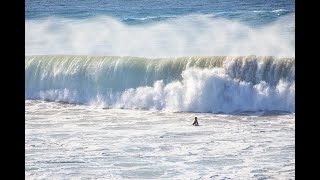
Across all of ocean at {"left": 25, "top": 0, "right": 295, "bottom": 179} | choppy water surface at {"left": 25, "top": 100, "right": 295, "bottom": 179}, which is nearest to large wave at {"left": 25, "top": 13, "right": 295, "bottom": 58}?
ocean at {"left": 25, "top": 0, "right": 295, "bottom": 179}

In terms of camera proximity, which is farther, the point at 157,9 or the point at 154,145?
the point at 157,9

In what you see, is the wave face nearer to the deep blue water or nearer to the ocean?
the ocean

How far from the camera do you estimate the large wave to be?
437 cm

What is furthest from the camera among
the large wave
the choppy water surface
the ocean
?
the large wave

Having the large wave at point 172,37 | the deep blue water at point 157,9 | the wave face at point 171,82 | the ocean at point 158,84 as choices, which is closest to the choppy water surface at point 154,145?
the ocean at point 158,84

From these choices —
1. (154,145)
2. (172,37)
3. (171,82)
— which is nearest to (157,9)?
(172,37)

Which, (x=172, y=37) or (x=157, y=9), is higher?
(x=157, y=9)

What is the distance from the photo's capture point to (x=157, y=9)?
4512 millimetres

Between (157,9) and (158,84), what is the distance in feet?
2.02

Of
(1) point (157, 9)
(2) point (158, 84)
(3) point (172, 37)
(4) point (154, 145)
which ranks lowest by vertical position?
(4) point (154, 145)

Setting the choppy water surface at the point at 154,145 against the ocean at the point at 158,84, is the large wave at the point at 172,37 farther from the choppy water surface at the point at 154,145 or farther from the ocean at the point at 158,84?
the choppy water surface at the point at 154,145

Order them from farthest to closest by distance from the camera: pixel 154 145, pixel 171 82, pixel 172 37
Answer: pixel 171 82
pixel 172 37
pixel 154 145

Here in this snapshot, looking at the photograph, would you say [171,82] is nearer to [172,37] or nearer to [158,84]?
[158,84]
